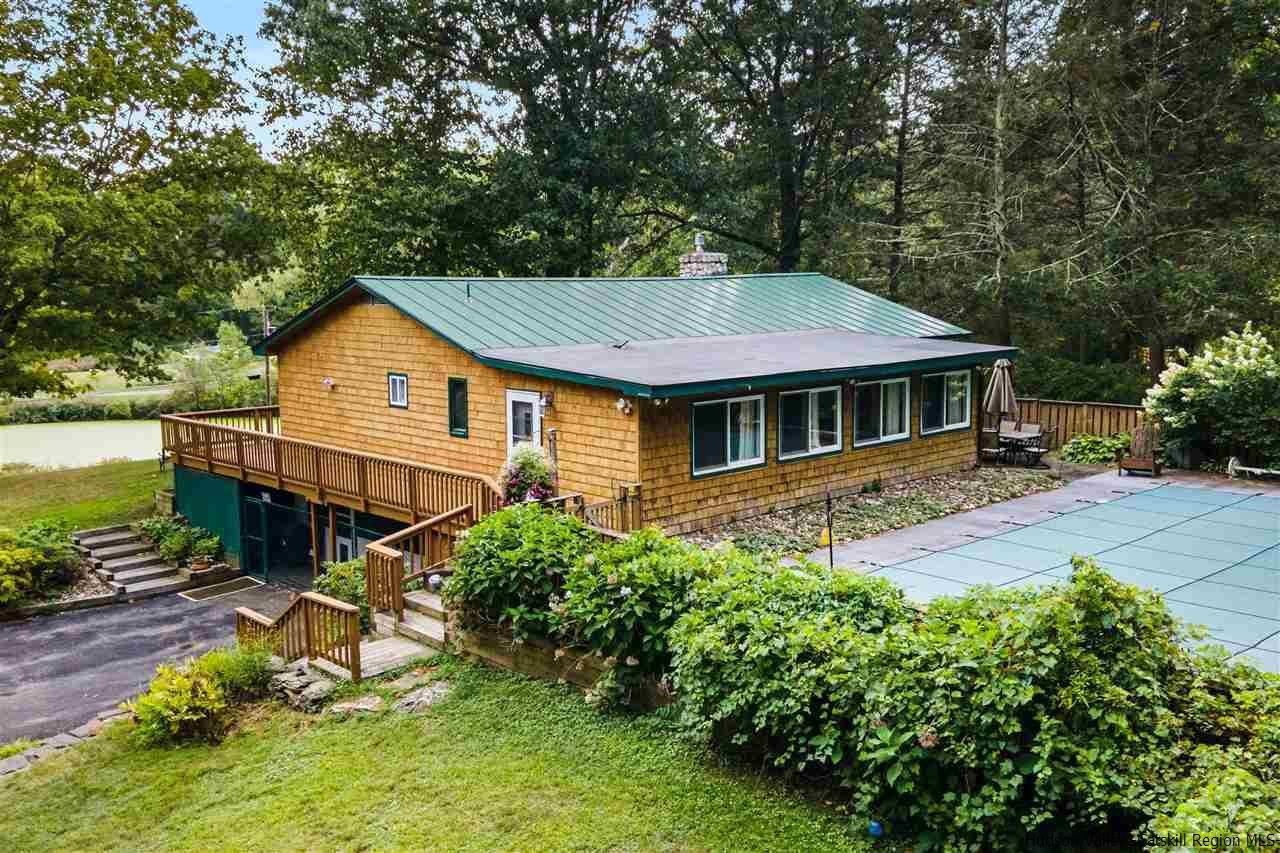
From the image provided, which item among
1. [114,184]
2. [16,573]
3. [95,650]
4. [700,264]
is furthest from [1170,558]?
[114,184]

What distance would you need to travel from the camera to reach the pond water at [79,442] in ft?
101

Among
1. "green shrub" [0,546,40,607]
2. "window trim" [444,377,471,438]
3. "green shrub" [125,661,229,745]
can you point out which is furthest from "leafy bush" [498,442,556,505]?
"green shrub" [0,546,40,607]

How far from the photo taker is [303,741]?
8.64 meters

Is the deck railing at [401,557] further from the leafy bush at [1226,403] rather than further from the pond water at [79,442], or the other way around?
the pond water at [79,442]

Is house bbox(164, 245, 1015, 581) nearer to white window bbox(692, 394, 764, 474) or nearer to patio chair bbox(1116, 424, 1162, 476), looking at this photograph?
white window bbox(692, 394, 764, 474)

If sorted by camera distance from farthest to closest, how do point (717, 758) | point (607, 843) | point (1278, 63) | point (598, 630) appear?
point (1278, 63) → point (598, 630) → point (717, 758) → point (607, 843)

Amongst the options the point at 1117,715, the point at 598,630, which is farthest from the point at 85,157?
the point at 1117,715

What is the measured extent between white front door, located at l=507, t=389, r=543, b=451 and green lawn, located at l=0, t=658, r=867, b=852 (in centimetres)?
555

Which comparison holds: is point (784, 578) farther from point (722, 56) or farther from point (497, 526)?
point (722, 56)

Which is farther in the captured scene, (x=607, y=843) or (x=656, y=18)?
(x=656, y=18)

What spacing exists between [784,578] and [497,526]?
3397 millimetres

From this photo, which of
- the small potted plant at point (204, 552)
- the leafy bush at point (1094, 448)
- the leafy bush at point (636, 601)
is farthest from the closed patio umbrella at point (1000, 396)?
the small potted plant at point (204, 552)

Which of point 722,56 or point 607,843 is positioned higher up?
point 722,56

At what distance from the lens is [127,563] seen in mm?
19469
